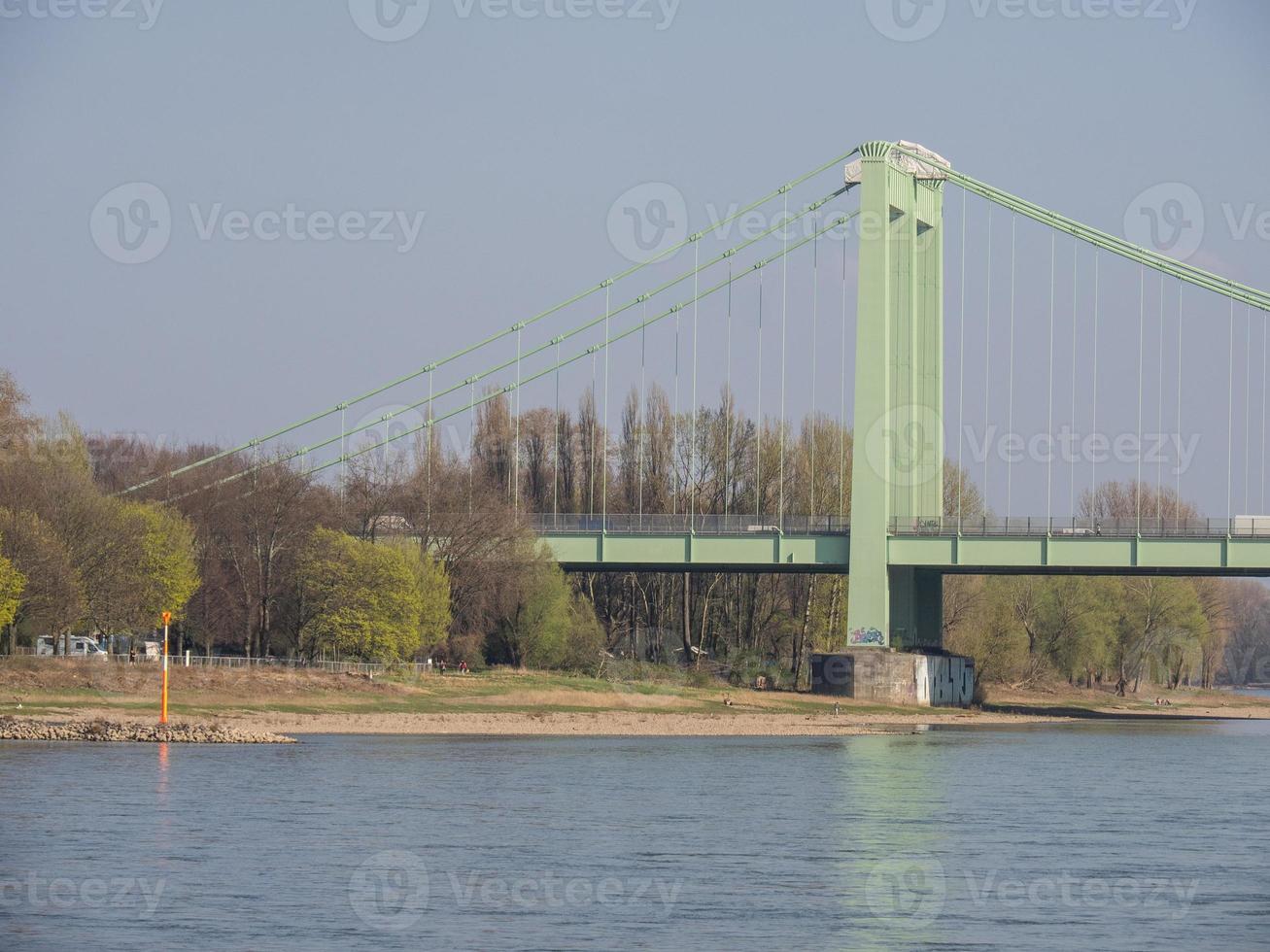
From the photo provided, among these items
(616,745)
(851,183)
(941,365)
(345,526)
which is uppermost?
(851,183)

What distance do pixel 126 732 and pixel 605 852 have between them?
2427 centimetres

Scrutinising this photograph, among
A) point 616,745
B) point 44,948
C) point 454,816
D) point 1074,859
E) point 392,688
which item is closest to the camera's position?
point 44,948

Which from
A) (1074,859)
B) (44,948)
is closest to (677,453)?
(1074,859)

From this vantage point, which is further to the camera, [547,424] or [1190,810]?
[547,424]

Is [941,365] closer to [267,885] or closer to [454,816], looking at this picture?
[454,816]

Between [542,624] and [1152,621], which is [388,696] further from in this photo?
[1152,621]

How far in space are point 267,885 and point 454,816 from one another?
9.77 m

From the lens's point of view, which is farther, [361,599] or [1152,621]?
[1152,621]

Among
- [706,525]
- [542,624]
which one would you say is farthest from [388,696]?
[706,525]

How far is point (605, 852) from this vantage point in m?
33.3

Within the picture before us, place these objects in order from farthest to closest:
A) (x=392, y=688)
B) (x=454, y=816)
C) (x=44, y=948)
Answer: (x=392, y=688), (x=454, y=816), (x=44, y=948)

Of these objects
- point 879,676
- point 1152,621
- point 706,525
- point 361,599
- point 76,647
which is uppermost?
point 706,525

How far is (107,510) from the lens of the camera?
70062 millimetres
